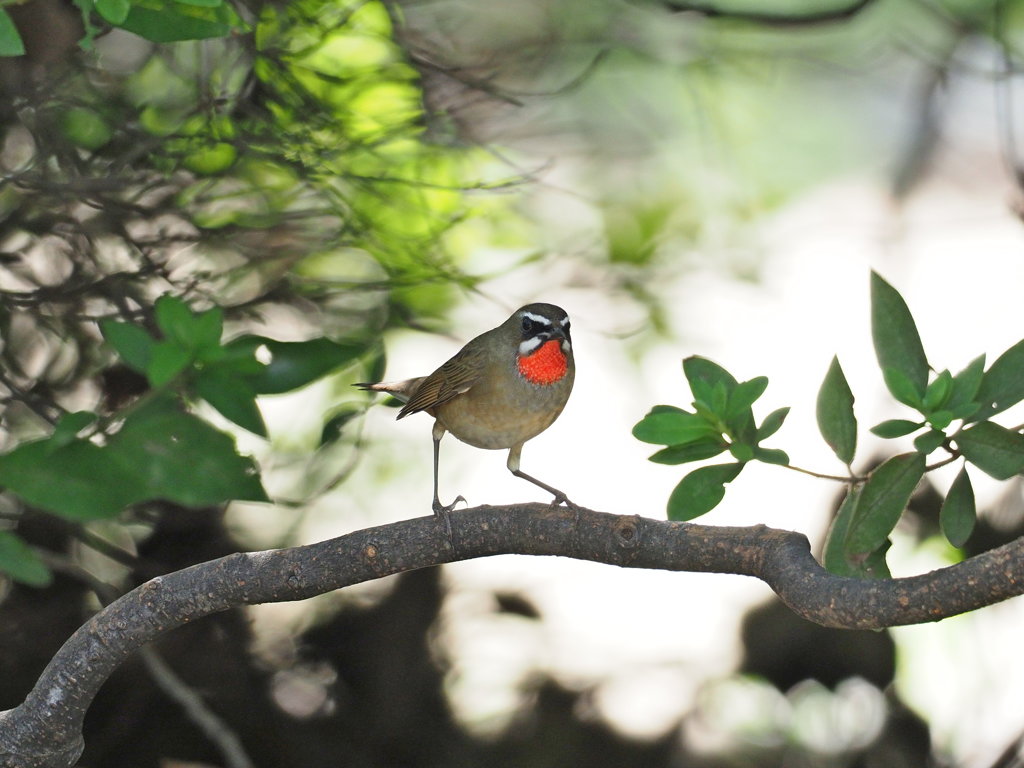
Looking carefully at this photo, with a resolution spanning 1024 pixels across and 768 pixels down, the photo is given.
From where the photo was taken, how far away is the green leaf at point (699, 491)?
4.01 feet

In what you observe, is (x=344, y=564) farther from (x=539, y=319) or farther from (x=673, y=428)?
(x=539, y=319)

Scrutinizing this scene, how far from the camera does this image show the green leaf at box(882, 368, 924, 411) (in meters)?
1.16

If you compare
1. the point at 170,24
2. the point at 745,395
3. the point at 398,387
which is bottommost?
the point at 398,387

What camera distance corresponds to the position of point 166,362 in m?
1.22

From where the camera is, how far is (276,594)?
145cm


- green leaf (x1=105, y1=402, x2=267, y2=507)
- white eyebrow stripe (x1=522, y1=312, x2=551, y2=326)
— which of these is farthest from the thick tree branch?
white eyebrow stripe (x1=522, y1=312, x2=551, y2=326)

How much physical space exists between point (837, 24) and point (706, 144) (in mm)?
453

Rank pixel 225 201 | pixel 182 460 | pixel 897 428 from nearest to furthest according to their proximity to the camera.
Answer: pixel 897 428 < pixel 182 460 < pixel 225 201

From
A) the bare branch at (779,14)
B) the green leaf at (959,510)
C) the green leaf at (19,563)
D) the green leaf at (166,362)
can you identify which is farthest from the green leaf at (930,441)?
the bare branch at (779,14)

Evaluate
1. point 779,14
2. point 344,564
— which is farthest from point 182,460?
point 779,14

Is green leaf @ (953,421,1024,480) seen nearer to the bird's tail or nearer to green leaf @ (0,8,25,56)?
green leaf @ (0,8,25,56)

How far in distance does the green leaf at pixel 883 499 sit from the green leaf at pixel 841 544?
0.08 feet

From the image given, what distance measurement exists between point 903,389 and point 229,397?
0.75 meters

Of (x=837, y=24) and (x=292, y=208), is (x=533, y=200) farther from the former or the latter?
(x=837, y=24)
